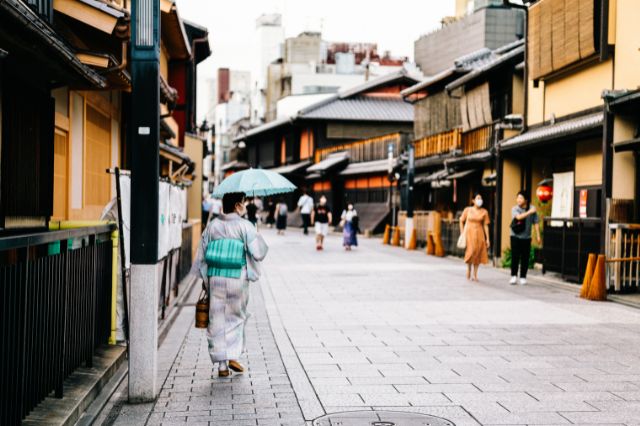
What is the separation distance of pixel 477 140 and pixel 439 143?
5.90 metres

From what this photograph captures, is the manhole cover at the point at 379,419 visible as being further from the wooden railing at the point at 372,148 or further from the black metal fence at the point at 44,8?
the wooden railing at the point at 372,148

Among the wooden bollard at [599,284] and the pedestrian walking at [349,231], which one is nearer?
the wooden bollard at [599,284]

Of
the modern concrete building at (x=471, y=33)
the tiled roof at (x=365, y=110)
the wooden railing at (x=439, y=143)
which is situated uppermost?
the modern concrete building at (x=471, y=33)

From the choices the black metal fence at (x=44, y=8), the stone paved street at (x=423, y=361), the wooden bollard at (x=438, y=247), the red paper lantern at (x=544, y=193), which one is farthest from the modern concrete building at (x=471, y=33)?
the black metal fence at (x=44, y=8)

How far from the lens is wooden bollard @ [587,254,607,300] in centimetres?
1463

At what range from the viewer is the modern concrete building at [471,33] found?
151ft

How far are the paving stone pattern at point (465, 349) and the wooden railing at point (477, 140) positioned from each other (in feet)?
26.9

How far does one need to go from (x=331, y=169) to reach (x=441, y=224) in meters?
20.7

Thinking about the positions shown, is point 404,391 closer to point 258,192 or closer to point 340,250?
point 258,192

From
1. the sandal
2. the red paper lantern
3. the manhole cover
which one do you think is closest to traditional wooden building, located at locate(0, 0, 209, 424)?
the sandal

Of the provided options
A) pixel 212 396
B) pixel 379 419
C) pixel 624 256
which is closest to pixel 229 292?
pixel 212 396

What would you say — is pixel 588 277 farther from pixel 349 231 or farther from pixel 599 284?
pixel 349 231

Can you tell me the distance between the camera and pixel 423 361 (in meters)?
8.77

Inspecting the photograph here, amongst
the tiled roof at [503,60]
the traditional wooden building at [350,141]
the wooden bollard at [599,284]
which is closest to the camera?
the wooden bollard at [599,284]
